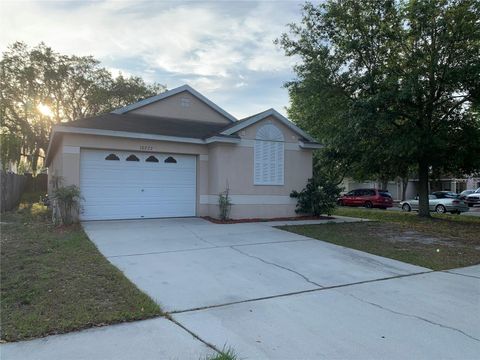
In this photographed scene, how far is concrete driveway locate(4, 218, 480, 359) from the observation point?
407 cm

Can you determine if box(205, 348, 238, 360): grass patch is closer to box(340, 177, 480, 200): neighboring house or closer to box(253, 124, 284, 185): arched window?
box(253, 124, 284, 185): arched window

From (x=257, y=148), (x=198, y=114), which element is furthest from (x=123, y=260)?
(x=198, y=114)

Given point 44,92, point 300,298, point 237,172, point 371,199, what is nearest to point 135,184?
point 237,172

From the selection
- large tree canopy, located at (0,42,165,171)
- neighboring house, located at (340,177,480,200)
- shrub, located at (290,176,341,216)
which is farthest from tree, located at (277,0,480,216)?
neighboring house, located at (340,177,480,200)

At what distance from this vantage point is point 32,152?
37719mm

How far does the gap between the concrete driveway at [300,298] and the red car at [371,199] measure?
72.1ft

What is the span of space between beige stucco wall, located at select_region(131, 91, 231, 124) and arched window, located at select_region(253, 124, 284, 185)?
4379 mm

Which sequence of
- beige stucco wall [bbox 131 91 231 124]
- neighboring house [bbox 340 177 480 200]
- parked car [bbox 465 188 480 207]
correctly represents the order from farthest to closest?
neighboring house [bbox 340 177 480 200] < parked car [bbox 465 188 480 207] < beige stucco wall [bbox 131 91 231 124]

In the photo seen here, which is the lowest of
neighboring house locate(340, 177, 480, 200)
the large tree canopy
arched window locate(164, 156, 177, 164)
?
neighboring house locate(340, 177, 480, 200)

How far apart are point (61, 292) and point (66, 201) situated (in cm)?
675

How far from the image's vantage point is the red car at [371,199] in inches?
1180

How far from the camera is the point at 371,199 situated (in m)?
30.2

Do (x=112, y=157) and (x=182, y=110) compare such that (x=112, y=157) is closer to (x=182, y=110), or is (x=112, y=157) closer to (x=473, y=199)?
(x=182, y=110)

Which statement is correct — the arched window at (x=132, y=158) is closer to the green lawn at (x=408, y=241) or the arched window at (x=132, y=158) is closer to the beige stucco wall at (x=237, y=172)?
the beige stucco wall at (x=237, y=172)
